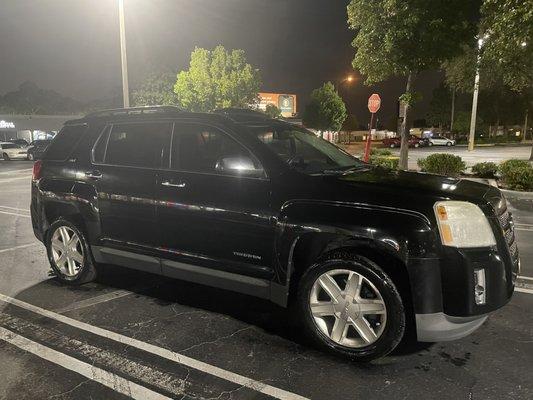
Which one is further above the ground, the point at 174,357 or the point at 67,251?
the point at 67,251

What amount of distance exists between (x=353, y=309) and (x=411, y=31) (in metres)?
11.4

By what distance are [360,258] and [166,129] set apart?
7.22 feet

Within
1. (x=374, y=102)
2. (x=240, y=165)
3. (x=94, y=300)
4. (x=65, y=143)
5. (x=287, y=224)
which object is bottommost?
(x=94, y=300)

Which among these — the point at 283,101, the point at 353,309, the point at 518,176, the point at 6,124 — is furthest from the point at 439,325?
the point at 283,101

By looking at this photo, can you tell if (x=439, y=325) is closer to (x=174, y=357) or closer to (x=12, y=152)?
(x=174, y=357)

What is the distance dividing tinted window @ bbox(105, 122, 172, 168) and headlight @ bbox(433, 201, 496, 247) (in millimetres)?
2507

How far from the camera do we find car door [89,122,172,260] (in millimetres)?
4184

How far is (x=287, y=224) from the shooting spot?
338 cm

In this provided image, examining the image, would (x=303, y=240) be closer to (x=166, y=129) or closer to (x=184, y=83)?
(x=166, y=129)

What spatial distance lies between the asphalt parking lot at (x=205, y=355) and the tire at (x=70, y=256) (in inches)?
7.3

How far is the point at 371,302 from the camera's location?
317cm

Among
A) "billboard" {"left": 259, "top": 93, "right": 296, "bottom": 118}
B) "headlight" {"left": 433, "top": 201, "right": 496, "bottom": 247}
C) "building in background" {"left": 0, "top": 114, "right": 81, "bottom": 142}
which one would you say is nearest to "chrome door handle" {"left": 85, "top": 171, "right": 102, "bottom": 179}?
"headlight" {"left": 433, "top": 201, "right": 496, "bottom": 247}

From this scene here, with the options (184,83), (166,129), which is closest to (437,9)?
(166,129)

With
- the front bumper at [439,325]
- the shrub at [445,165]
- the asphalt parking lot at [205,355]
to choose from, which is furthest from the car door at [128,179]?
the shrub at [445,165]
